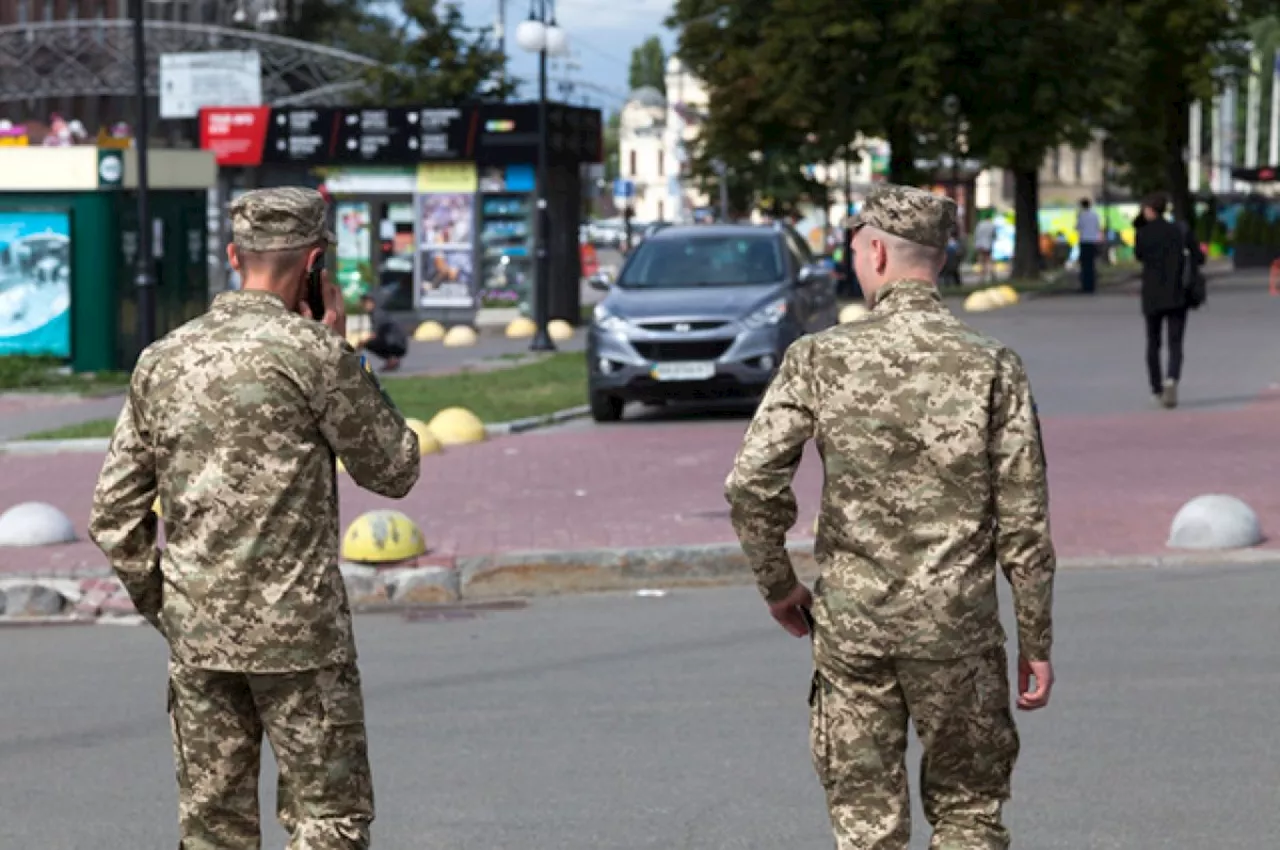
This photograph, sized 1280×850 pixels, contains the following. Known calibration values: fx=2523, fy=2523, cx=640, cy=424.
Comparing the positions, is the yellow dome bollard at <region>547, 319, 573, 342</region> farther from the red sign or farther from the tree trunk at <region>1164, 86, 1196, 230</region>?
the tree trunk at <region>1164, 86, 1196, 230</region>

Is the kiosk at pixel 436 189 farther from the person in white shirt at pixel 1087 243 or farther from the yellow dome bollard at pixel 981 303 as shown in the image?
the person in white shirt at pixel 1087 243

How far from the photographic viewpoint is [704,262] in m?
22.4

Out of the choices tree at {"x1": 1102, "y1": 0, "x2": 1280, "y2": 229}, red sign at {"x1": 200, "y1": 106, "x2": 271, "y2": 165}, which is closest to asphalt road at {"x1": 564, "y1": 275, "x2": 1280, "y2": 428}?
tree at {"x1": 1102, "y1": 0, "x2": 1280, "y2": 229}

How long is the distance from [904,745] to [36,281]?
932 inches

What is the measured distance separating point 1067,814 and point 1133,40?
168ft

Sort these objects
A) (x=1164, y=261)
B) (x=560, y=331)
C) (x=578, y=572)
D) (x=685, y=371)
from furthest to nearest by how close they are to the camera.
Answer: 1. (x=560, y=331)
2. (x=685, y=371)
3. (x=1164, y=261)
4. (x=578, y=572)

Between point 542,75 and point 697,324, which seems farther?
point 542,75

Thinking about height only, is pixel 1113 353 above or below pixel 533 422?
below

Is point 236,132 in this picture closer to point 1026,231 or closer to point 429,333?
point 429,333

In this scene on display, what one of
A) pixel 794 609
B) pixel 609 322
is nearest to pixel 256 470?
pixel 794 609

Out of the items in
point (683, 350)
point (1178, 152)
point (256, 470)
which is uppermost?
point (1178, 152)

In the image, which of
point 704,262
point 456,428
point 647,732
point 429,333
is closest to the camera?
point 647,732

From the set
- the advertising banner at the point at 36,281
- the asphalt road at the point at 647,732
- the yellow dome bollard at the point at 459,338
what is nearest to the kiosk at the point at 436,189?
the yellow dome bollard at the point at 459,338

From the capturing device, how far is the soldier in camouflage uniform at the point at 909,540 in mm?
4707
